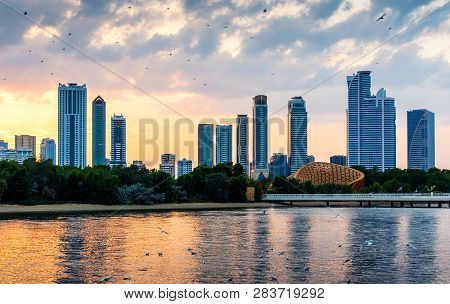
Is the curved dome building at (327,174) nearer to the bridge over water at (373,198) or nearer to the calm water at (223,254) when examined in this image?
the bridge over water at (373,198)

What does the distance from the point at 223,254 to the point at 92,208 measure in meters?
59.4

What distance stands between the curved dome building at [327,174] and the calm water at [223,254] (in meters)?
92.0

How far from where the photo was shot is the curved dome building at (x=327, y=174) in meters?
151

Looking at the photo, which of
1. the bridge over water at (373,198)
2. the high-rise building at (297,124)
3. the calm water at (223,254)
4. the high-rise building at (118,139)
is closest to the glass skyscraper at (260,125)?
the high-rise building at (297,124)

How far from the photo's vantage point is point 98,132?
474 feet

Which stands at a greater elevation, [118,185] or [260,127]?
[260,127]

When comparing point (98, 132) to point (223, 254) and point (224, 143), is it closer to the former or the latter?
point (224, 143)

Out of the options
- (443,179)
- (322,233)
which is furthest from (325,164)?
(322,233)

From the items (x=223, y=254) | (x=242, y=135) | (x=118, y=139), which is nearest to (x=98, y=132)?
(x=118, y=139)

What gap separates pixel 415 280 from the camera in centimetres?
2988
